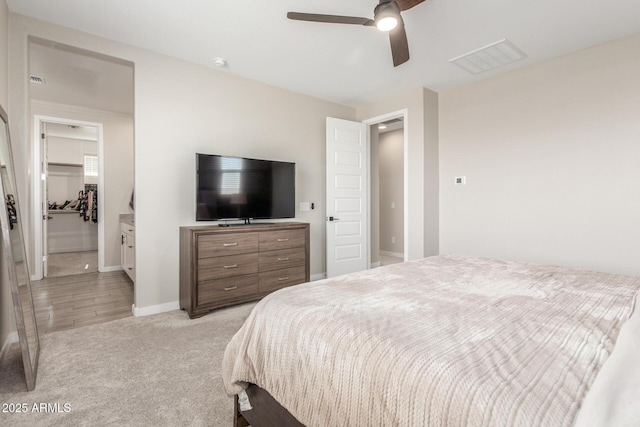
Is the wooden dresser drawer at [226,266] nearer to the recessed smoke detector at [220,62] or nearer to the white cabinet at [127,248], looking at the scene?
the white cabinet at [127,248]

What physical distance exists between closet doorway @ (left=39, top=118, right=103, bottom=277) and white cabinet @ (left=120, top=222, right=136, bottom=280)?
1629 mm

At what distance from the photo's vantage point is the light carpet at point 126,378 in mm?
1598

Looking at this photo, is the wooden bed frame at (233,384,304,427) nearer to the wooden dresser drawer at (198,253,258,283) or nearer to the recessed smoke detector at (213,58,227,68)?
the wooden dresser drawer at (198,253,258,283)

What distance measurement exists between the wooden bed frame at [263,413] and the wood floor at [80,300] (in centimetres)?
221

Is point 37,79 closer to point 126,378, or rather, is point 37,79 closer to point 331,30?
point 331,30

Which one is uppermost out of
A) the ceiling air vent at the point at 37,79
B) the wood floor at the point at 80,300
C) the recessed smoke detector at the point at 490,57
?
the ceiling air vent at the point at 37,79

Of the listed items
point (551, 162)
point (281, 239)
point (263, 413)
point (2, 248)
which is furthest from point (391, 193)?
point (2, 248)

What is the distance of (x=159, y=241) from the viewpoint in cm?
315

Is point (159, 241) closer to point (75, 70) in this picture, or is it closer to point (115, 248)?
point (75, 70)

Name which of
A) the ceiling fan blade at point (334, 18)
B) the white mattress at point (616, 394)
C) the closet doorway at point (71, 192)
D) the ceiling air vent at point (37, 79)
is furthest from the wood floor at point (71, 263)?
the white mattress at point (616, 394)

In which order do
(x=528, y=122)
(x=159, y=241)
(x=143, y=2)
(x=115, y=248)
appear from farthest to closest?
1. (x=115, y=248)
2. (x=528, y=122)
3. (x=159, y=241)
4. (x=143, y=2)

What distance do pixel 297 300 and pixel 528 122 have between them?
136 inches

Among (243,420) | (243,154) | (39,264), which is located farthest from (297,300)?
(39,264)

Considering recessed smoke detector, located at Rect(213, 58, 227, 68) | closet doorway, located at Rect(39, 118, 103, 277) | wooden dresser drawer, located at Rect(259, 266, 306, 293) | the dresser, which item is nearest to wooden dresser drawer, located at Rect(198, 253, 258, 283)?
the dresser
